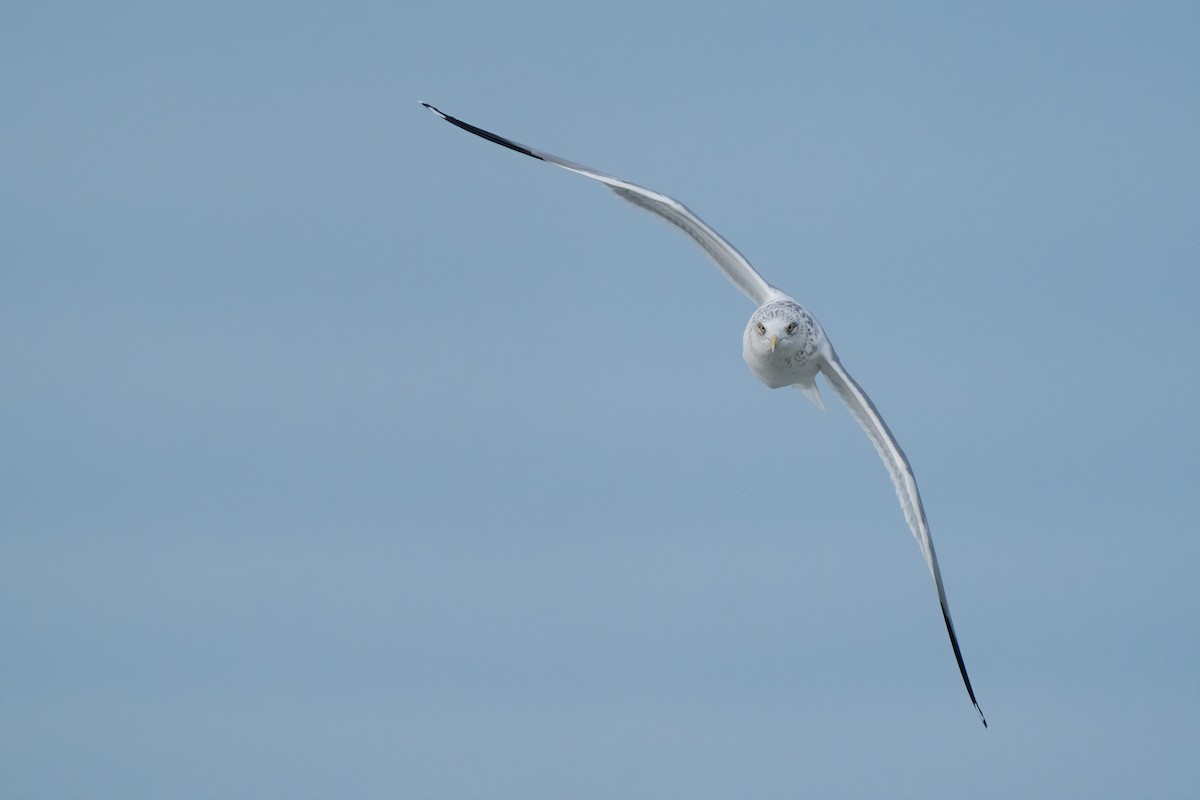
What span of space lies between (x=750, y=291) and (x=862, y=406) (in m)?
2.47

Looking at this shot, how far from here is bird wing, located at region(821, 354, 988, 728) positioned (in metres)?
28.3

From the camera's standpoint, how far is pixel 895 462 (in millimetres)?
28453

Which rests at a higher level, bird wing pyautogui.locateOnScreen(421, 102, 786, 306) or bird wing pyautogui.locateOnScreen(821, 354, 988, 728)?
bird wing pyautogui.locateOnScreen(421, 102, 786, 306)

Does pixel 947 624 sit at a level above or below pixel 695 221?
below

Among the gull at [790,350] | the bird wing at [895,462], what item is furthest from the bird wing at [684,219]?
the bird wing at [895,462]

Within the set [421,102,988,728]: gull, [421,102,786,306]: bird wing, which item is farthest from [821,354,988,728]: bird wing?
[421,102,786,306]: bird wing

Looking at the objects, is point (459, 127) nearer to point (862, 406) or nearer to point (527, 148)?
point (527, 148)

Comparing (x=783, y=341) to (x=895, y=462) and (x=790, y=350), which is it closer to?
(x=790, y=350)

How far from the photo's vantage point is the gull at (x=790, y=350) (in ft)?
93.1

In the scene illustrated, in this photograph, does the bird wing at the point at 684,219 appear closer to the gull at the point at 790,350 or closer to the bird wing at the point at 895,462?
the gull at the point at 790,350

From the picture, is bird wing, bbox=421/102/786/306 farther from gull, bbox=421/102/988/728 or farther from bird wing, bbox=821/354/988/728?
bird wing, bbox=821/354/988/728

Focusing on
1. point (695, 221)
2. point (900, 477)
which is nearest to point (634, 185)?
point (695, 221)

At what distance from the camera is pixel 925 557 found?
28531 mm

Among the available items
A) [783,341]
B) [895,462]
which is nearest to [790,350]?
[783,341]
